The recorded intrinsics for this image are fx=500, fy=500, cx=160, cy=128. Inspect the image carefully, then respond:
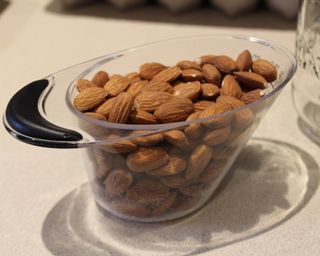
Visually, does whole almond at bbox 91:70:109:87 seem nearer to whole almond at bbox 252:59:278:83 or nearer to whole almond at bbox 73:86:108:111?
whole almond at bbox 73:86:108:111

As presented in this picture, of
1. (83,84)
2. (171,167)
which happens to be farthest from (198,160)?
(83,84)

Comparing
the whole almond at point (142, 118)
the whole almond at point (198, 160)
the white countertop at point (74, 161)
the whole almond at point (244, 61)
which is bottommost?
the white countertop at point (74, 161)

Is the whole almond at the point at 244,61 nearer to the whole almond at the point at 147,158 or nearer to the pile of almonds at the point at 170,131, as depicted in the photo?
the pile of almonds at the point at 170,131

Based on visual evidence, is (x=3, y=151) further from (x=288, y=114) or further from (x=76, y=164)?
(x=288, y=114)

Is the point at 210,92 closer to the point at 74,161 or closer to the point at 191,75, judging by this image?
the point at 191,75

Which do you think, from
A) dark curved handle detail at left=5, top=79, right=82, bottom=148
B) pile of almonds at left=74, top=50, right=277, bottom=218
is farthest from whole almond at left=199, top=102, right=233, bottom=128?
dark curved handle detail at left=5, top=79, right=82, bottom=148

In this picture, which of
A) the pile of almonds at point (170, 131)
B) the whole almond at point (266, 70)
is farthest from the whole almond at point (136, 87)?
the whole almond at point (266, 70)

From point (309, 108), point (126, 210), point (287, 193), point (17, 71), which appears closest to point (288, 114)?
point (309, 108)

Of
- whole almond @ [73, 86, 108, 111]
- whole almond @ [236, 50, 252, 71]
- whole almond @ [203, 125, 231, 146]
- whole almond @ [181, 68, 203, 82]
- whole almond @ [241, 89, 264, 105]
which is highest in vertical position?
whole almond @ [73, 86, 108, 111]
